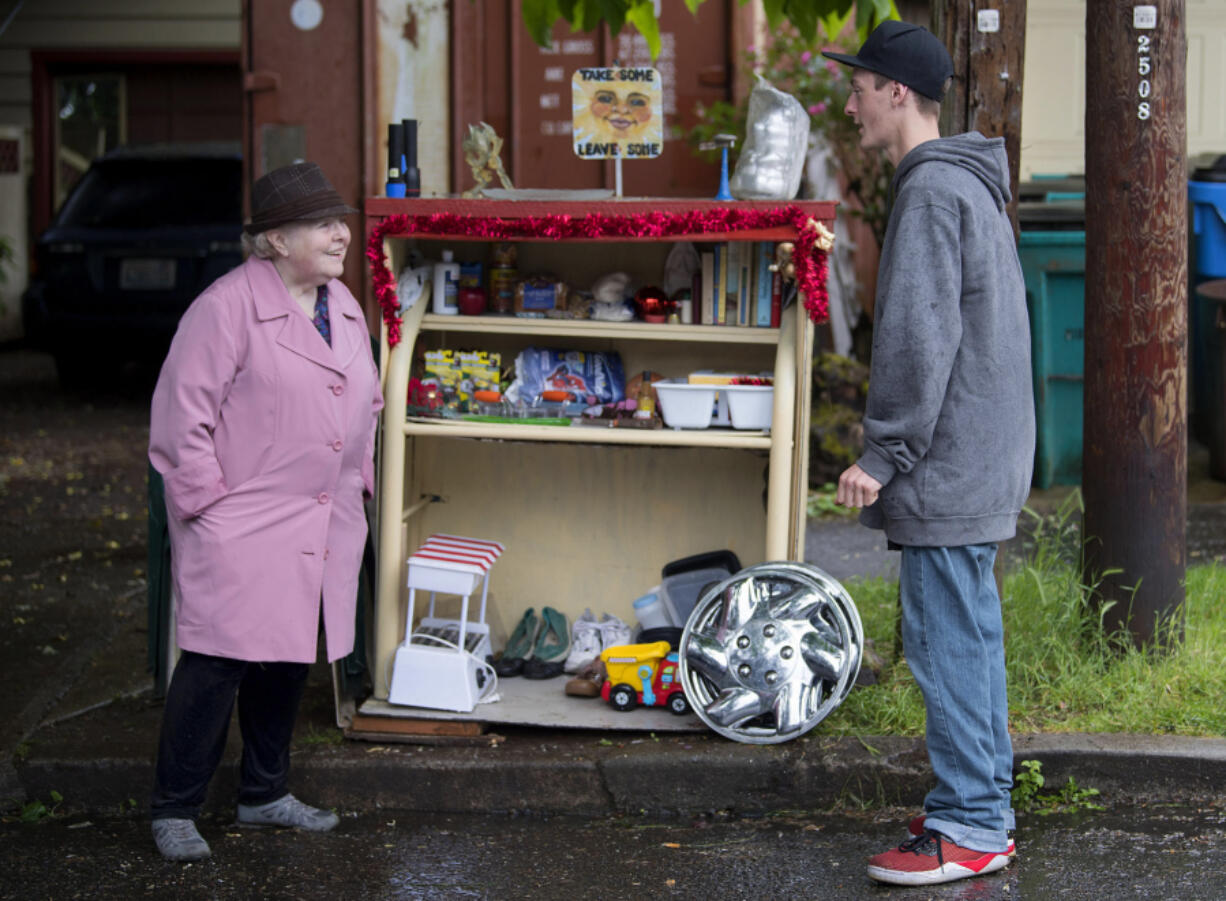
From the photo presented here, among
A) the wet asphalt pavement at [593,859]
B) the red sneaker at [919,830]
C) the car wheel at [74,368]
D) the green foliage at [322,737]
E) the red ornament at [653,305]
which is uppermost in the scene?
the red ornament at [653,305]

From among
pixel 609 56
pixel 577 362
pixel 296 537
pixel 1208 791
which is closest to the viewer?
pixel 296 537

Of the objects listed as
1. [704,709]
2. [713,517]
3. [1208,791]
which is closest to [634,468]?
[713,517]

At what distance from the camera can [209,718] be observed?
3701mm

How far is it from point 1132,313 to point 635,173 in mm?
3864

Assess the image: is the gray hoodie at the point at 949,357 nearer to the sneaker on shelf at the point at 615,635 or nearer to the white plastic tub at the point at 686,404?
the white plastic tub at the point at 686,404

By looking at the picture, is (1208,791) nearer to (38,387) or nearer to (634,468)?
(634,468)

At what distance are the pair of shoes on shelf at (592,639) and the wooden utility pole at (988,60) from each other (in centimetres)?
191

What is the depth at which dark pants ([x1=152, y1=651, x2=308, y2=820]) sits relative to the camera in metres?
3.69

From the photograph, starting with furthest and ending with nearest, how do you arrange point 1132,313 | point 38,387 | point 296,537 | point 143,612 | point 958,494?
1. point 38,387
2. point 143,612
3. point 1132,313
4. point 296,537
5. point 958,494

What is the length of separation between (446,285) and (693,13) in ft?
4.67

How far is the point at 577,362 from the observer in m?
4.87

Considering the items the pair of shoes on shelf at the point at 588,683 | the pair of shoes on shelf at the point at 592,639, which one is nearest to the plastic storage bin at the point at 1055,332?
the pair of shoes on shelf at the point at 592,639

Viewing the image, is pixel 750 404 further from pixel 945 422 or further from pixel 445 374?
pixel 945 422

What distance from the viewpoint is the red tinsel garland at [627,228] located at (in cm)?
418
